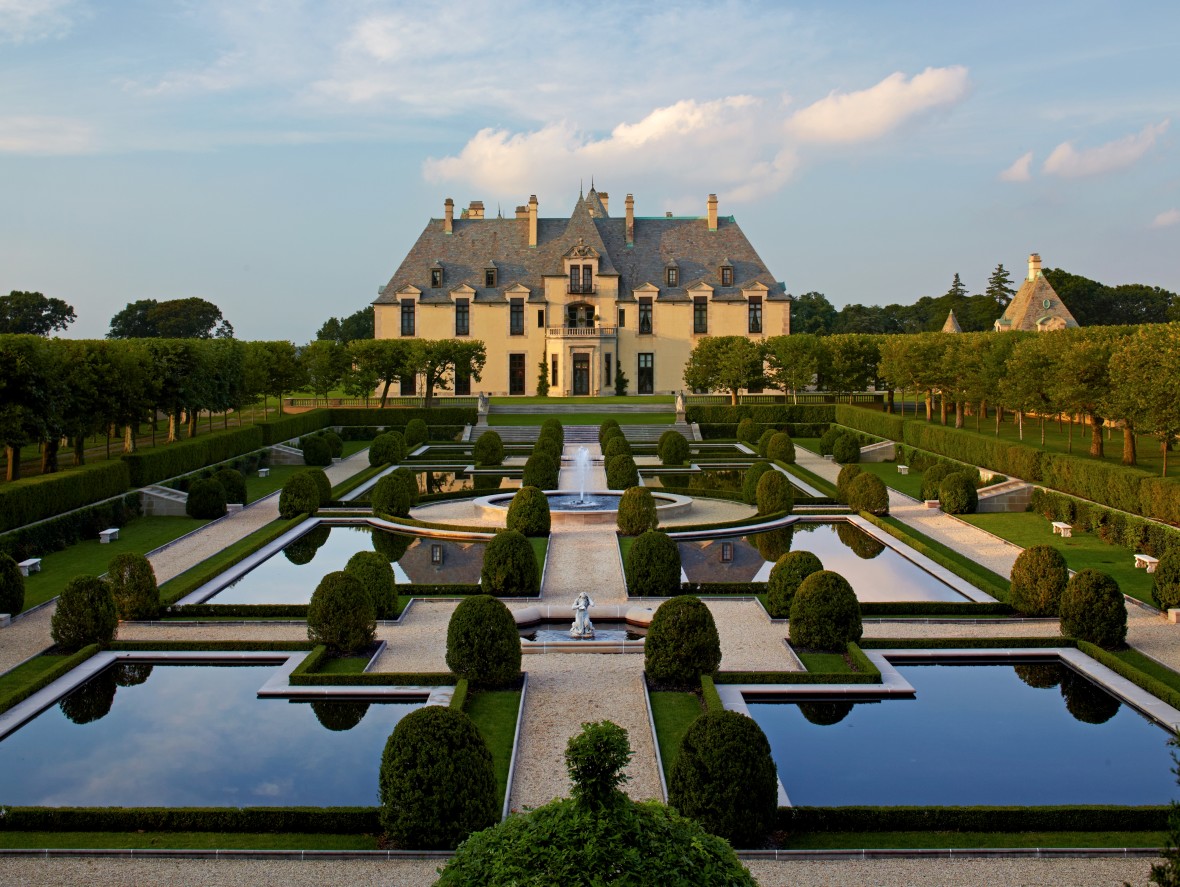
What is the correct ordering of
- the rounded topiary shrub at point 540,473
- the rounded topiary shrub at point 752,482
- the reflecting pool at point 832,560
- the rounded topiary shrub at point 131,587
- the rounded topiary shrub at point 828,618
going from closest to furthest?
the rounded topiary shrub at point 828,618
the rounded topiary shrub at point 131,587
the reflecting pool at point 832,560
the rounded topiary shrub at point 752,482
the rounded topiary shrub at point 540,473

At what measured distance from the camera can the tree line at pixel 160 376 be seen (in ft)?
88.4

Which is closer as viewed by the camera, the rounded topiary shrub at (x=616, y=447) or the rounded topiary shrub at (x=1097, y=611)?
the rounded topiary shrub at (x=1097, y=611)

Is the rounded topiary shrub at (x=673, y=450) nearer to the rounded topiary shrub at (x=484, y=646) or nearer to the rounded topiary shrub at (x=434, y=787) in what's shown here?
the rounded topiary shrub at (x=484, y=646)

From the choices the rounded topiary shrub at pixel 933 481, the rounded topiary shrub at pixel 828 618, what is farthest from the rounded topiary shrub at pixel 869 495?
the rounded topiary shrub at pixel 828 618

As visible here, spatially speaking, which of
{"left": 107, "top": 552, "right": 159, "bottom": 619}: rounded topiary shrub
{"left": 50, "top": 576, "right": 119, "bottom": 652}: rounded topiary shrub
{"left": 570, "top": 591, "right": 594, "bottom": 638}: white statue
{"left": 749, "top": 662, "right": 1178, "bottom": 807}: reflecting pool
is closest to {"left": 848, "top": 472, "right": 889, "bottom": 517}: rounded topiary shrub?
{"left": 749, "top": 662, "right": 1178, "bottom": 807}: reflecting pool

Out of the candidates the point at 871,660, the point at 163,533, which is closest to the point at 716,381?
the point at 163,533

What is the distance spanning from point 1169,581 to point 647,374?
47.5m

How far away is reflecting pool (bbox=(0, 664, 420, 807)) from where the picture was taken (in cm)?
1098

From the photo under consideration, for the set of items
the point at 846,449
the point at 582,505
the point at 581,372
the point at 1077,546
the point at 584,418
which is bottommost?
the point at 1077,546

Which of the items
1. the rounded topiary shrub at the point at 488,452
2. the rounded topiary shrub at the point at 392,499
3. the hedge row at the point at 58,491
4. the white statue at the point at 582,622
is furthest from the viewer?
the rounded topiary shrub at the point at 488,452

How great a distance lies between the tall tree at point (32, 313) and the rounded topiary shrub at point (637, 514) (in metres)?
69.8

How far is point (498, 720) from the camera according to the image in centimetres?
1277

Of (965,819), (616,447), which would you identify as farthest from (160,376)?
(965,819)

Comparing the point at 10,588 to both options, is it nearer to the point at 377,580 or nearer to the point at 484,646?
the point at 377,580
